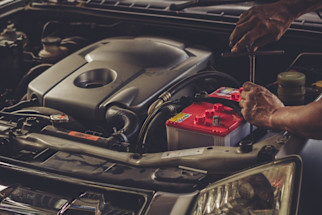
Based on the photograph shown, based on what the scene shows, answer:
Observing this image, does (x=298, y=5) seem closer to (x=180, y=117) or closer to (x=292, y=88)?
(x=292, y=88)

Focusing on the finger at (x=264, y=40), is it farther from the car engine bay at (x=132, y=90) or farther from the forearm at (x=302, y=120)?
the forearm at (x=302, y=120)

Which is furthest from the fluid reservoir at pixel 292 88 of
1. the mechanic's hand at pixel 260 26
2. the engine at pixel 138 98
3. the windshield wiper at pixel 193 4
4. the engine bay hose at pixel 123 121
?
the windshield wiper at pixel 193 4

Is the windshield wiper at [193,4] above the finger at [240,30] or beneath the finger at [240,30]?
beneath

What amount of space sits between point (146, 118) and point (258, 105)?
1.31 ft

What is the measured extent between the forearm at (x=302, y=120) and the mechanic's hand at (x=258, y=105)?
38 millimetres

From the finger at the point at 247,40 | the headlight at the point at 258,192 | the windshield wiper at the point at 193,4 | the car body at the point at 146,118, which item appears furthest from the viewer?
the windshield wiper at the point at 193,4

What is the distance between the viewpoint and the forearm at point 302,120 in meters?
1.24

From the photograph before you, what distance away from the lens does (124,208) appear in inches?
55.0

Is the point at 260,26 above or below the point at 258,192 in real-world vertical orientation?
above

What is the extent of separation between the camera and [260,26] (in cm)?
154

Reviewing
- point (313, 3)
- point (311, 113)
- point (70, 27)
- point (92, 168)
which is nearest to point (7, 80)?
point (70, 27)

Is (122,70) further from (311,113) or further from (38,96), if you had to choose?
Result: (311,113)

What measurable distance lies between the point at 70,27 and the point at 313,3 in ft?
3.65

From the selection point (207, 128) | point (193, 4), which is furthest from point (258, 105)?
point (193, 4)
